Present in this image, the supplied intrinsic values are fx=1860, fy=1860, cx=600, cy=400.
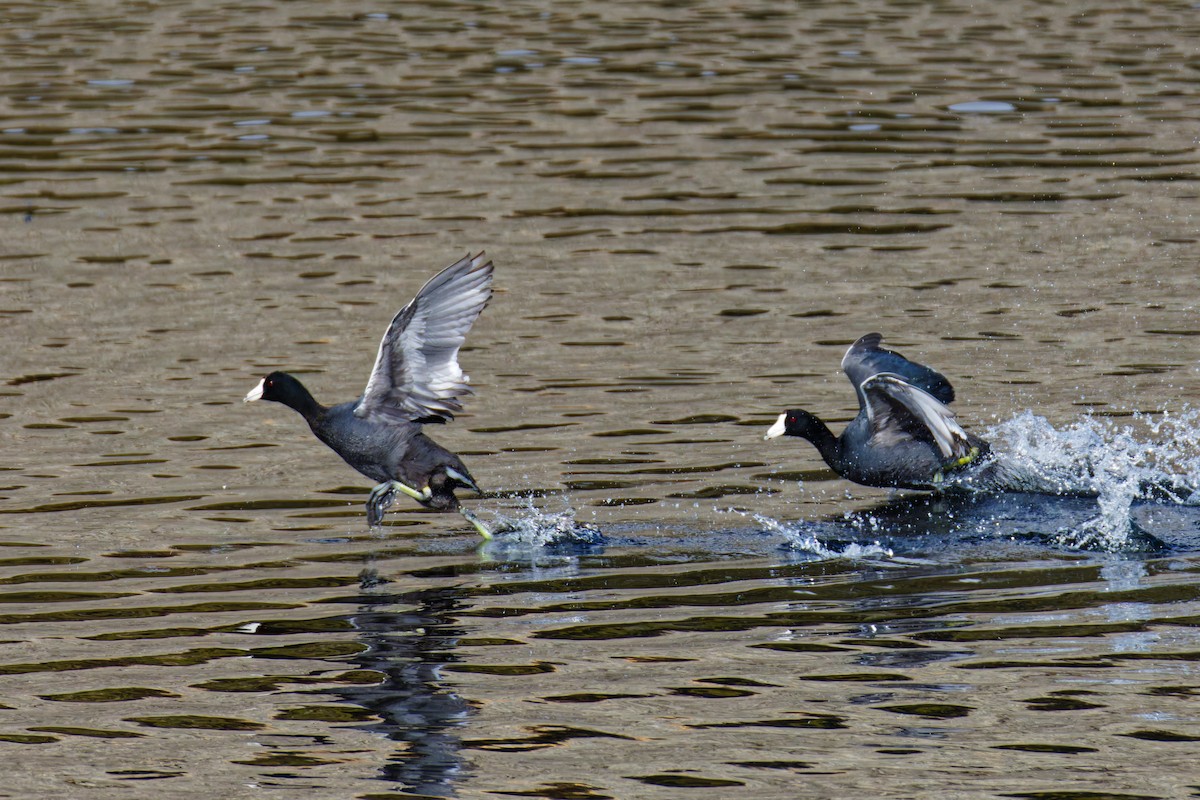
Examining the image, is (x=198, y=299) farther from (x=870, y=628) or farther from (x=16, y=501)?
(x=870, y=628)

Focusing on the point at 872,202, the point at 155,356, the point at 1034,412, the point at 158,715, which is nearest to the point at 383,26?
the point at 872,202

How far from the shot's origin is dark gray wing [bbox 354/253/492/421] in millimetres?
8539

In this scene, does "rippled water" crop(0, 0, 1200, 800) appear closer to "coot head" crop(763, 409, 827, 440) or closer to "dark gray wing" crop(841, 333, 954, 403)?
"coot head" crop(763, 409, 827, 440)

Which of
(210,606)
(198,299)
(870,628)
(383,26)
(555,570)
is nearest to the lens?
(870,628)

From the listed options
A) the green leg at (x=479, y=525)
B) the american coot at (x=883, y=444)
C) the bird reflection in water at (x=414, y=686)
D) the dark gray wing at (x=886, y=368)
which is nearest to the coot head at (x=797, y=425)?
the american coot at (x=883, y=444)

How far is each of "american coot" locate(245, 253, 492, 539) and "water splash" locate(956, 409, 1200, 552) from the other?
272 centimetres

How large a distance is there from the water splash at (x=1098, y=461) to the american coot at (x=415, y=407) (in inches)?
107

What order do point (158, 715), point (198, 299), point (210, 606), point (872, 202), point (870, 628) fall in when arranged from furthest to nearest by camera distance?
point (872, 202)
point (198, 299)
point (210, 606)
point (870, 628)
point (158, 715)

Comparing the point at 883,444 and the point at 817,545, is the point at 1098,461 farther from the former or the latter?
the point at 817,545

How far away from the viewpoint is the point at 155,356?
12500 millimetres

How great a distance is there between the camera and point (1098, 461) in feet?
31.3

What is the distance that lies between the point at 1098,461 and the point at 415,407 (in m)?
3.51

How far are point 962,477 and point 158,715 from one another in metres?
4.70

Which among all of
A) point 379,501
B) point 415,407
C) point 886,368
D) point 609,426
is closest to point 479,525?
point 379,501
